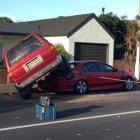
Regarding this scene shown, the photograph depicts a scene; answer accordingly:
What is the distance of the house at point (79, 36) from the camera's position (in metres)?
29.0

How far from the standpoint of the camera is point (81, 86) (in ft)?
60.6

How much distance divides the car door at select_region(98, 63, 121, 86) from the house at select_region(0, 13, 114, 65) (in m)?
9.54

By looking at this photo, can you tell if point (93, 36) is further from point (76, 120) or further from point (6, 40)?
point (76, 120)

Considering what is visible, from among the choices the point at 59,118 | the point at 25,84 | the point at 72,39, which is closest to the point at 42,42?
the point at 25,84

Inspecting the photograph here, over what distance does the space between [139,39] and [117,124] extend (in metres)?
13.6

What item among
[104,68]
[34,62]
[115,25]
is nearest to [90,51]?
[115,25]

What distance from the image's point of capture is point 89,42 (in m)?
30.9

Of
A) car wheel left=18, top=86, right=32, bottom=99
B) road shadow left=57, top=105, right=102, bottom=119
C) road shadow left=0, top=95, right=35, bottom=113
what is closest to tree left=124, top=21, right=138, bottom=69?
road shadow left=0, top=95, right=35, bottom=113

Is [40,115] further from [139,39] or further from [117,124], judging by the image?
[139,39]

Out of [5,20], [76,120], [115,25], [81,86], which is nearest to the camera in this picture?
[76,120]

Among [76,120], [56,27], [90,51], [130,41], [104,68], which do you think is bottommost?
[76,120]

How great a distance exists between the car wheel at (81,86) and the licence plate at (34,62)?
3143 mm

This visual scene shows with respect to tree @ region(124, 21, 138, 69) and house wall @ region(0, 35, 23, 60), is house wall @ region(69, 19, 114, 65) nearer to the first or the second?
tree @ region(124, 21, 138, 69)

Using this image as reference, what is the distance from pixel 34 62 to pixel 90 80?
3847 mm
